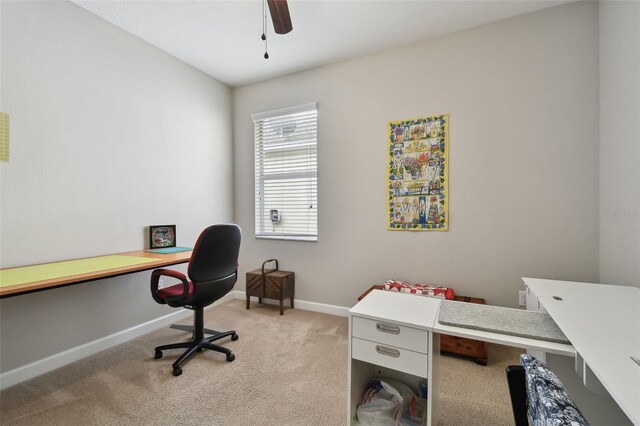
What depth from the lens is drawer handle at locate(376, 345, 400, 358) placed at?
119cm

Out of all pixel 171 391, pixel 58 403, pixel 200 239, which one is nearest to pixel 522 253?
pixel 200 239

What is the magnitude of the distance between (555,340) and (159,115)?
10.7ft

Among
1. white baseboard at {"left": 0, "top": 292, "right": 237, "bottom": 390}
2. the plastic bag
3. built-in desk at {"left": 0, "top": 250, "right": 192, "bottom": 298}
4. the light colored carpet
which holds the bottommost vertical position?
the light colored carpet

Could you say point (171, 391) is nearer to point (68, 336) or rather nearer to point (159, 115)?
point (68, 336)

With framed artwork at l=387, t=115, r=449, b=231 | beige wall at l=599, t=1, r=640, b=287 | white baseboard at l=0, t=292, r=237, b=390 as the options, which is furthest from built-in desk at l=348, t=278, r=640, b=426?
white baseboard at l=0, t=292, r=237, b=390

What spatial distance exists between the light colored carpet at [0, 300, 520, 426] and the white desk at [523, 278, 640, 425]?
2.44ft

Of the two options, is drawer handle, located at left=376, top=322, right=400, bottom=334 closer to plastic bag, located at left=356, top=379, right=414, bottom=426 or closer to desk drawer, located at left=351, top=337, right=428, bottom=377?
desk drawer, located at left=351, top=337, right=428, bottom=377

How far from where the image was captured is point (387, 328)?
47.6 inches

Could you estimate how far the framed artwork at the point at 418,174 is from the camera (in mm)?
2469

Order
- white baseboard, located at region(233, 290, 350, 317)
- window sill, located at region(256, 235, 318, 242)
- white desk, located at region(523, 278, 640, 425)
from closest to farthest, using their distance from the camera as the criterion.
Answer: white desk, located at region(523, 278, 640, 425) < white baseboard, located at region(233, 290, 350, 317) < window sill, located at region(256, 235, 318, 242)

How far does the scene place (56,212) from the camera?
1968mm

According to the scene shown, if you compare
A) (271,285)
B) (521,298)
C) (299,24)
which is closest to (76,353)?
(271,285)

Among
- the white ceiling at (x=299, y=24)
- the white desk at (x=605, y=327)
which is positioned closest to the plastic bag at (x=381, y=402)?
the white desk at (x=605, y=327)

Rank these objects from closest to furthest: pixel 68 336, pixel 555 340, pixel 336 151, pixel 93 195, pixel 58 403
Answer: pixel 555 340 → pixel 58 403 → pixel 68 336 → pixel 93 195 → pixel 336 151
